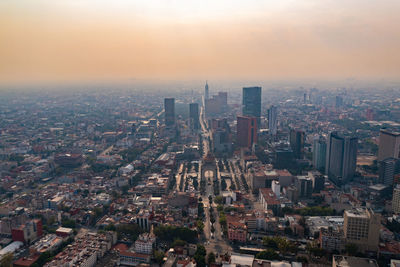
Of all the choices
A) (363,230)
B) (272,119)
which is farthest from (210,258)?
(272,119)

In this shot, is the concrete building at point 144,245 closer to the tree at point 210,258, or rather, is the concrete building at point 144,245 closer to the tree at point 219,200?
the tree at point 210,258

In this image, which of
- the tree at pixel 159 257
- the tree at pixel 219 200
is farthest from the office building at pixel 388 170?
→ the tree at pixel 159 257

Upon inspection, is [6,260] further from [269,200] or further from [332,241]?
[332,241]

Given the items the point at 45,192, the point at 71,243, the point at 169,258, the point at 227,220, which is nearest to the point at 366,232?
the point at 227,220

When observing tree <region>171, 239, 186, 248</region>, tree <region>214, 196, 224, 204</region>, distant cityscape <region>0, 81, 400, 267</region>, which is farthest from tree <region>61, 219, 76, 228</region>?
tree <region>214, 196, 224, 204</region>

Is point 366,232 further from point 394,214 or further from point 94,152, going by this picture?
point 94,152

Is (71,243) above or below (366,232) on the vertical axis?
below
